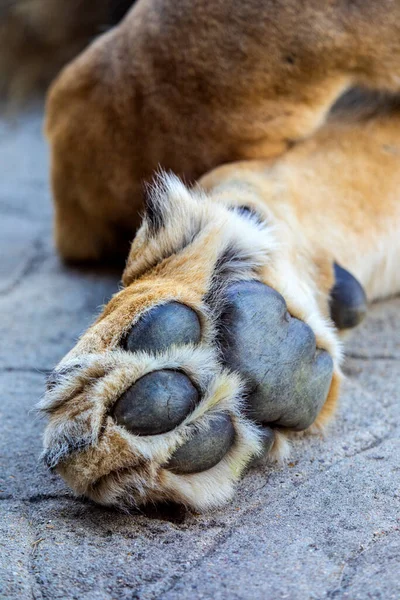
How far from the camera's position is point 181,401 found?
752mm

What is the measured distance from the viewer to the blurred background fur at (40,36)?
2160mm

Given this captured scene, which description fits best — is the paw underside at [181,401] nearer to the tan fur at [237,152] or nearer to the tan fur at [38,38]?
the tan fur at [237,152]

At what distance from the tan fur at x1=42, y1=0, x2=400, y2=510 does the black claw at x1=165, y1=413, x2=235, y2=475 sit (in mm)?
34

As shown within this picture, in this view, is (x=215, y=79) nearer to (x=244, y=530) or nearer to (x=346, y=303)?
(x=346, y=303)

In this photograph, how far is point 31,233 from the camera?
83.4 inches

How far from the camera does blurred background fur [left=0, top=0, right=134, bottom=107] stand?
216 centimetres

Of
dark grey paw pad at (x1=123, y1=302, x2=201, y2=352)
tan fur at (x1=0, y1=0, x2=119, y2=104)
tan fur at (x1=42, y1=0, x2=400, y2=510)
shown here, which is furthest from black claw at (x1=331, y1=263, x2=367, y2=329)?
tan fur at (x1=0, y1=0, x2=119, y2=104)

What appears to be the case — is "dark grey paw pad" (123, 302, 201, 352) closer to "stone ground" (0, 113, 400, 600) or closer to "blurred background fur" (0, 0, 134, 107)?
"stone ground" (0, 113, 400, 600)

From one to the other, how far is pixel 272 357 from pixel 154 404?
147 mm

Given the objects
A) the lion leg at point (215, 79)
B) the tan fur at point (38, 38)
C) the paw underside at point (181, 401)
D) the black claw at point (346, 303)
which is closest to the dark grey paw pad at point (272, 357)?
the paw underside at point (181, 401)

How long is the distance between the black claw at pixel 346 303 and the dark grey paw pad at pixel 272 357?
0.23 metres

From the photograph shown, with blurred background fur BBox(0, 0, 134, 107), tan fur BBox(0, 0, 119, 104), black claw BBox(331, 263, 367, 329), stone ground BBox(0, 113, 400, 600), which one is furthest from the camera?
tan fur BBox(0, 0, 119, 104)

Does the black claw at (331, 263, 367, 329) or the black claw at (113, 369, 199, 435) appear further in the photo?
the black claw at (331, 263, 367, 329)

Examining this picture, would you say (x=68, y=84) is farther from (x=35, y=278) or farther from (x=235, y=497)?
(x=235, y=497)
